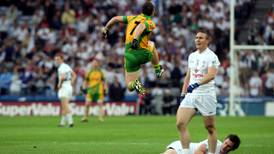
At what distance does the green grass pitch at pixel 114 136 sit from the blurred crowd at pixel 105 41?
277 inches

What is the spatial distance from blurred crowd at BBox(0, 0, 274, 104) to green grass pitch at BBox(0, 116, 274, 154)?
7.04 meters

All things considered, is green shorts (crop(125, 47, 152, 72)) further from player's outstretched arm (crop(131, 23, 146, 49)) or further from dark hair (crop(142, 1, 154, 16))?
dark hair (crop(142, 1, 154, 16))

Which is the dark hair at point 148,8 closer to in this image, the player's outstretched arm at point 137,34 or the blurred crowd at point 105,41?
the player's outstretched arm at point 137,34

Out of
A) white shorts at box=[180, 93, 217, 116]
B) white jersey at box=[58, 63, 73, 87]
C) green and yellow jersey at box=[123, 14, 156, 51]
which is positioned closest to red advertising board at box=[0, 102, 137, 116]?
white jersey at box=[58, 63, 73, 87]

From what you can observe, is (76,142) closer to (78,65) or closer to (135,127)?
(135,127)

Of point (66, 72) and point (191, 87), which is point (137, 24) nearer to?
point (191, 87)

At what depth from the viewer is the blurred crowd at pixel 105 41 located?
41156mm

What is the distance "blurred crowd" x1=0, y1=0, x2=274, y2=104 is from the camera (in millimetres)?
41156

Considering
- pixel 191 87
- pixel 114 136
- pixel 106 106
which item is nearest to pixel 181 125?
pixel 191 87

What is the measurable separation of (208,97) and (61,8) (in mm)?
30649

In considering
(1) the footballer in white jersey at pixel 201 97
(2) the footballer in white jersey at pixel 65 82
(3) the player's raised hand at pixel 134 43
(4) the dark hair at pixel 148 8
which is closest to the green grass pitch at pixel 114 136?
(2) the footballer in white jersey at pixel 65 82

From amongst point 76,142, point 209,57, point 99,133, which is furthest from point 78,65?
point 209,57

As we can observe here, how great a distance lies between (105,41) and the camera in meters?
44.3

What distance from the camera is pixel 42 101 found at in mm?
41094
